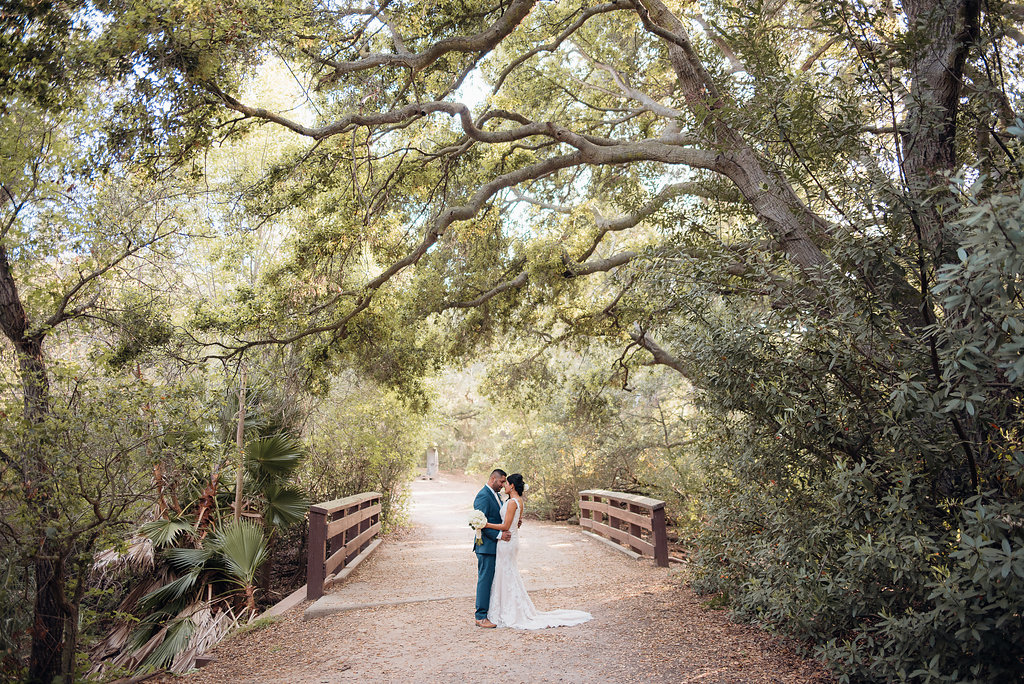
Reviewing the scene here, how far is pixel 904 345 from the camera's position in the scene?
13.6 feet

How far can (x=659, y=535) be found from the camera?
33.2ft

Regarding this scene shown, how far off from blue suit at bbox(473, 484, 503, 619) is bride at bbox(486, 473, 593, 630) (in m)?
0.09

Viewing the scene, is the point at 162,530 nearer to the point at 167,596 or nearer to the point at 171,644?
the point at 167,596

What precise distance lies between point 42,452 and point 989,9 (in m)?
8.02

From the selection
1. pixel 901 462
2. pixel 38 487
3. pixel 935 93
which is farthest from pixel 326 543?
pixel 935 93

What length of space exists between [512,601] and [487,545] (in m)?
0.68

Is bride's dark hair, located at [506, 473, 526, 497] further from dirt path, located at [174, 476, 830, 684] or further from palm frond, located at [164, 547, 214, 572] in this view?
palm frond, located at [164, 547, 214, 572]

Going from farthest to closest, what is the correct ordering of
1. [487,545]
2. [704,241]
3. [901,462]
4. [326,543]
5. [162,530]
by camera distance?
[326,543], [162,530], [704,241], [487,545], [901,462]

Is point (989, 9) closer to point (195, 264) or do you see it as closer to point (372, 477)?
point (372, 477)

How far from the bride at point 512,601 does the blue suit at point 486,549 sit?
88 millimetres

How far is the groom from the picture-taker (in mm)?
7259

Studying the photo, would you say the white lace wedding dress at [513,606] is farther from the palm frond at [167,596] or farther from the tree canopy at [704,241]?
the palm frond at [167,596]

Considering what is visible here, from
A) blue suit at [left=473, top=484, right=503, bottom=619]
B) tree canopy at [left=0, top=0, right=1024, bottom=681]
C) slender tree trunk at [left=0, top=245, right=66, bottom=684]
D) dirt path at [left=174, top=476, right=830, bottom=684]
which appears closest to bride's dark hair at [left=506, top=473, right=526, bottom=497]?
blue suit at [left=473, top=484, right=503, bottom=619]

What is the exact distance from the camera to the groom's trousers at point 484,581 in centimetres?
725
